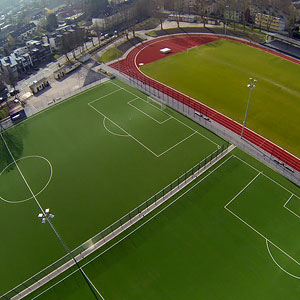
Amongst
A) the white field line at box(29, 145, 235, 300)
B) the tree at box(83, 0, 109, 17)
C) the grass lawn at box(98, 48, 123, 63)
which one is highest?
the tree at box(83, 0, 109, 17)

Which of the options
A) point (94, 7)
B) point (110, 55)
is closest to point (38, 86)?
point (110, 55)

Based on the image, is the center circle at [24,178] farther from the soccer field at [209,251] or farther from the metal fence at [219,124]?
the metal fence at [219,124]

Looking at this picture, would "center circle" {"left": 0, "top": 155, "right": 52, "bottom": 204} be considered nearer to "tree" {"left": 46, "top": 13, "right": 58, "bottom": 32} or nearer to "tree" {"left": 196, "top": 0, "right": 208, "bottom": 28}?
"tree" {"left": 196, "top": 0, "right": 208, "bottom": 28}

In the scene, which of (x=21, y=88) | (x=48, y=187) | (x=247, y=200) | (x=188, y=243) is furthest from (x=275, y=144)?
(x=21, y=88)

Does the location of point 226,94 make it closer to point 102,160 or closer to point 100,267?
point 102,160

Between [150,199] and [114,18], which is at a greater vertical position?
[114,18]

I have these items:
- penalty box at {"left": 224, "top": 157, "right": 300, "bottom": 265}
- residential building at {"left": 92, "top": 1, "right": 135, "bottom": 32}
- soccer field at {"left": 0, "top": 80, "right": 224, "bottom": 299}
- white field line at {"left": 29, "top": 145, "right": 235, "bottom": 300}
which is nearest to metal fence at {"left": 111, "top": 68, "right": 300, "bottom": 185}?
soccer field at {"left": 0, "top": 80, "right": 224, "bottom": 299}

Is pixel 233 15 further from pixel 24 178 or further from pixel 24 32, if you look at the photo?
pixel 24 32
